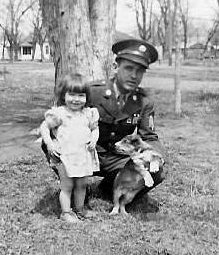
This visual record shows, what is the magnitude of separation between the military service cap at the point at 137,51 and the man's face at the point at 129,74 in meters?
0.03

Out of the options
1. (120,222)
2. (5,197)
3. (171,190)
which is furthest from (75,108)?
(171,190)

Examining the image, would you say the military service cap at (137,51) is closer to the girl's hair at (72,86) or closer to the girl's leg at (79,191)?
the girl's hair at (72,86)

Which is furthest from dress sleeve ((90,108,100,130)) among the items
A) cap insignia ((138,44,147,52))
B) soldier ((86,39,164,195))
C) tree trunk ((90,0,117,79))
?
tree trunk ((90,0,117,79))

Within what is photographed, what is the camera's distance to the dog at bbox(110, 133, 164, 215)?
345 centimetres

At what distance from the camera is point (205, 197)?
167 inches

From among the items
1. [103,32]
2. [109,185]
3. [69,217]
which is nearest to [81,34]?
[103,32]

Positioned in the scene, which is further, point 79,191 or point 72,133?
point 79,191

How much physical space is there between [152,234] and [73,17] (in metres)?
3.33

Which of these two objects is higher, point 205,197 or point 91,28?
point 91,28

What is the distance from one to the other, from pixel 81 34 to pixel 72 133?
9.21 feet

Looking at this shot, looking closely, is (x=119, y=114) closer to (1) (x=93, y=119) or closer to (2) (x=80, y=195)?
(1) (x=93, y=119)

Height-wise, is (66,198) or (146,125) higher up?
(146,125)

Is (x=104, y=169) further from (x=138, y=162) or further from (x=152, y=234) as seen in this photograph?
(x=152, y=234)

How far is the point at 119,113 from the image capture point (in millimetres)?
3666
